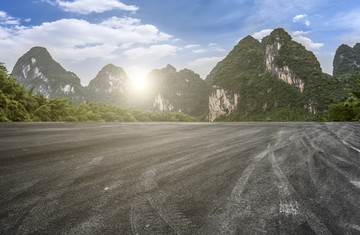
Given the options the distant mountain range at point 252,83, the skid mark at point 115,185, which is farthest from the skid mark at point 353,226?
the distant mountain range at point 252,83

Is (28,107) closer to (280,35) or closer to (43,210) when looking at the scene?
(43,210)

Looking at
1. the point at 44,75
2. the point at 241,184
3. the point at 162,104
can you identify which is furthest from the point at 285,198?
the point at 44,75

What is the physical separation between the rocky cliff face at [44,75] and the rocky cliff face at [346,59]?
229350 mm

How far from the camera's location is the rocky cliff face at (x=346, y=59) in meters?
172

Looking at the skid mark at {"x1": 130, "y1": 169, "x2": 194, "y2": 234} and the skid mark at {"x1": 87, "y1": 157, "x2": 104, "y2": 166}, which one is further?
the skid mark at {"x1": 87, "y1": 157, "x2": 104, "y2": 166}

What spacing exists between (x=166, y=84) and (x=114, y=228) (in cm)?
19267

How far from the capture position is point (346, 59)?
17938 cm

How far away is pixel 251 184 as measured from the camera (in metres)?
2.64

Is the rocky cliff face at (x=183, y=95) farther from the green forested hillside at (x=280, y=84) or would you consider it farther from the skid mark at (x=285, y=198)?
the skid mark at (x=285, y=198)

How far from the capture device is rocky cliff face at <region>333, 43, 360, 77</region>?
6775 inches

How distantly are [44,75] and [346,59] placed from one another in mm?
269916

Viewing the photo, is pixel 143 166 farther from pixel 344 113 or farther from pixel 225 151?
pixel 344 113

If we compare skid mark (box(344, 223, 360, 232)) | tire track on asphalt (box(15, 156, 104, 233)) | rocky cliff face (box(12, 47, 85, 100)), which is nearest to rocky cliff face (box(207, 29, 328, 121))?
skid mark (box(344, 223, 360, 232))

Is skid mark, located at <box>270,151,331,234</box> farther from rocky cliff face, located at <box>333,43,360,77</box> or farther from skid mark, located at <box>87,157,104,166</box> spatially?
rocky cliff face, located at <box>333,43,360,77</box>
